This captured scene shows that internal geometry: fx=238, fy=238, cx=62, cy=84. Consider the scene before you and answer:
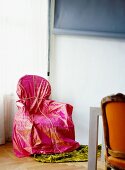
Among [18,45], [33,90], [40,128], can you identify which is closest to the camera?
[40,128]

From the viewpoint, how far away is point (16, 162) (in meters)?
2.64

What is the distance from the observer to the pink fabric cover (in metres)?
2.74

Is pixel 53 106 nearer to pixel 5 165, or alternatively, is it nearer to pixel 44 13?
pixel 5 165

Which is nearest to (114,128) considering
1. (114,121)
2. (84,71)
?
(114,121)

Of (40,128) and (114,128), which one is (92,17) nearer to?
(40,128)

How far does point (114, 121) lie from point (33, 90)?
66.4 inches

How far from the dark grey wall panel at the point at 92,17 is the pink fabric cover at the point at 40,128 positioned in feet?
3.27

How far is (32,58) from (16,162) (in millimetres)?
1423

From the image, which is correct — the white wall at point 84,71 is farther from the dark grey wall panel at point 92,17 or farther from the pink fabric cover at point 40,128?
the pink fabric cover at point 40,128

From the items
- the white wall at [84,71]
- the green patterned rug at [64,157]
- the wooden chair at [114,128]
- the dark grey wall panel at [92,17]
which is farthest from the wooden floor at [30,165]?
the dark grey wall panel at [92,17]

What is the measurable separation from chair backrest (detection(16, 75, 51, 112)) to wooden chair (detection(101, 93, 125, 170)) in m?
1.50

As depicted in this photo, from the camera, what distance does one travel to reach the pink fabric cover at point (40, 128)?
2.74 m

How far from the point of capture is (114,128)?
1632 millimetres

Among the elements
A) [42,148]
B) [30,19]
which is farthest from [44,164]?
[30,19]
